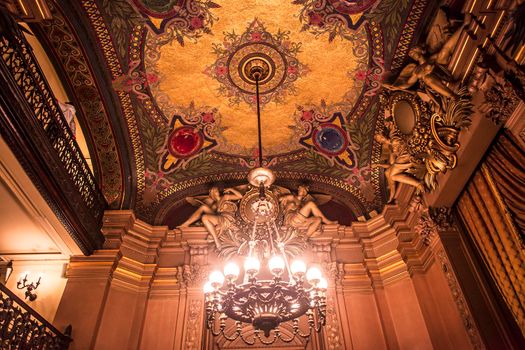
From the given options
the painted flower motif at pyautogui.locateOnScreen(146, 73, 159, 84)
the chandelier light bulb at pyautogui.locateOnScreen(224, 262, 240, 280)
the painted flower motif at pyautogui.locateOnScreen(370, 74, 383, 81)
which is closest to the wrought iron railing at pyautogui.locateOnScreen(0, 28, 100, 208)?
the painted flower motif at pyautogui.locateOnScreen(146, 73, 159, 84)

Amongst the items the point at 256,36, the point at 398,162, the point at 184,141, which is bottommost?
the point at 398,162

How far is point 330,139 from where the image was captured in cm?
779

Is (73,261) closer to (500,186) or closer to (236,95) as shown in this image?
(236,95)

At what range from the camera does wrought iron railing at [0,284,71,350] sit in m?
4.29

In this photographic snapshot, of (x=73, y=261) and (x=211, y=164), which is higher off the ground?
(x=211, y=164)

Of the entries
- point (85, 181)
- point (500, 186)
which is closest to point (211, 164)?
point (85, 181)

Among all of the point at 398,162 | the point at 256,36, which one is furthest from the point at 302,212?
the point at 256,36

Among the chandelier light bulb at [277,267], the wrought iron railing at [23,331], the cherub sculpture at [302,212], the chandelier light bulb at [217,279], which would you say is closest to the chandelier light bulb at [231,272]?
the chandelier light bulb at [217,279]

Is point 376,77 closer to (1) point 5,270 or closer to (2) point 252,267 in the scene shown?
(2) point 252,267

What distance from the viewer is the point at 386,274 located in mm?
6652

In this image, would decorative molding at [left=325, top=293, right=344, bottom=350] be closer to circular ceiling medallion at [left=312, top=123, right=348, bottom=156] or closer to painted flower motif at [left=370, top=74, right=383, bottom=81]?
circular ceiling medallion at [left=312, top=123, right=348, bottom=156]

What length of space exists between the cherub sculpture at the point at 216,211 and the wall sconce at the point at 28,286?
8.33 ft

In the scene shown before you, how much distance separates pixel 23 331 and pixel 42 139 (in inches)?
89.4

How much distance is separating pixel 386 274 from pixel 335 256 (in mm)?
928
